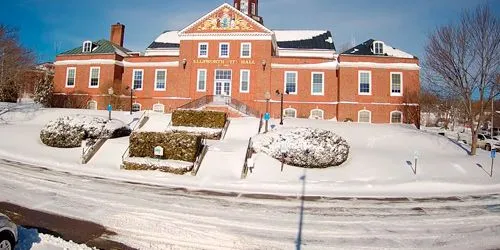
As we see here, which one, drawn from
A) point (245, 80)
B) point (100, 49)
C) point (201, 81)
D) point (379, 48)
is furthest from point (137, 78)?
point (379, 48)

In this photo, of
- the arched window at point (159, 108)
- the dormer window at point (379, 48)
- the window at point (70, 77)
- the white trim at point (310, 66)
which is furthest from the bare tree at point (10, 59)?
the dormer window at point (379, 48)

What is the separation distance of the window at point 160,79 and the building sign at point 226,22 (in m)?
6.45

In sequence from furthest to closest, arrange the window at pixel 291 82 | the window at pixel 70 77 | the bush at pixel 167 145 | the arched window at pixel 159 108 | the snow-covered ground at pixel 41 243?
the window at pixel 70 77, the arched window at pixel 159 108, the window at pixel 291 82, the bush at pixel 167 145, the snow-covered ground at pixel 41 243

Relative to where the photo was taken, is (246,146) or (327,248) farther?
(246,146)

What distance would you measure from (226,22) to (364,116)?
57.4 ft

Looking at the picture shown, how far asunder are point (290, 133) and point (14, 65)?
29021 mm

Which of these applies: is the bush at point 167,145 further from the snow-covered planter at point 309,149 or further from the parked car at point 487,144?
the parked car at point 487,144

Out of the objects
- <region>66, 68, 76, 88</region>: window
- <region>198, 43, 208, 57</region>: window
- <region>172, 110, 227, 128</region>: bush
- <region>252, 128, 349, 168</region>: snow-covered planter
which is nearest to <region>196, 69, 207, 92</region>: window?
<region>198, 43, 208, 57</region>: window

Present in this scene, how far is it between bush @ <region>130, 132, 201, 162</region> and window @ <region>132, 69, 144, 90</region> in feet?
76.8

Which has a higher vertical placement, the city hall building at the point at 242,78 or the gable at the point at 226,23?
the gable at the point at 226,23

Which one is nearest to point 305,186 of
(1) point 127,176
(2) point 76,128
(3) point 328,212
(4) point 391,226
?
(3) point 328,212

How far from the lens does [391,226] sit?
→ 8.70 metres

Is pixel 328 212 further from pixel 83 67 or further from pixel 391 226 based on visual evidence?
pixel 83 67

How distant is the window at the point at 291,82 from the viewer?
3544cm
